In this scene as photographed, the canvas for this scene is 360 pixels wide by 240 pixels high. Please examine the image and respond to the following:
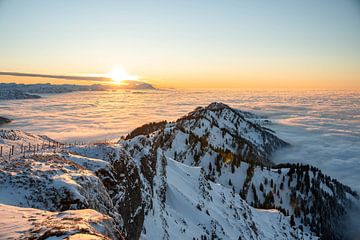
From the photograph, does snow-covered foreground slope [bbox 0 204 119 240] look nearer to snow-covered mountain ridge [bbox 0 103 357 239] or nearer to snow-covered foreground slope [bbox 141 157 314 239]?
snow-covered mountain ridge [bbox 0 103 357 239]

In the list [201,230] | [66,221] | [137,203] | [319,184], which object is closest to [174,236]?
[201,230]

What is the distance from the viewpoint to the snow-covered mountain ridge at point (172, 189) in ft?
49.7

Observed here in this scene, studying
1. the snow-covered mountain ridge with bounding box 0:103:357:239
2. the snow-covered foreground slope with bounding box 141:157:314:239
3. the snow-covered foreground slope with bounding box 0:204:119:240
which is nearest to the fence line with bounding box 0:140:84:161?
the snow-covered mountain ridge with bounding box 0:103:357:239

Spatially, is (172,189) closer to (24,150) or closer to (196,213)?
(196,213)

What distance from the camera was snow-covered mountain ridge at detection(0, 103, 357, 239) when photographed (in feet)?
49.7

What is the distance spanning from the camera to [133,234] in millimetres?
23859

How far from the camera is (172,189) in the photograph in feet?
178

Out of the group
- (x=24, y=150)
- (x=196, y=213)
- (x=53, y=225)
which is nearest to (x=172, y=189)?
(x=196, y=213)

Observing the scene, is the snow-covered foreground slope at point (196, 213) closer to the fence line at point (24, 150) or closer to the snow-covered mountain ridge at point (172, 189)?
the snow-covered mountain ridge at point (172, 189)

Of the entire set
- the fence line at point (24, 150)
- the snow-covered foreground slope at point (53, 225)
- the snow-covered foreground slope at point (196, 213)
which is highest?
the snow-covered foreground slope at point (53, 225)

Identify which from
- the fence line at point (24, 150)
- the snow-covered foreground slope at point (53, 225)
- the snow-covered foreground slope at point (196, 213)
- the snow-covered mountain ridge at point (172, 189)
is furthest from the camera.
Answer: the snow-covered foreground slope at point (196, 213)

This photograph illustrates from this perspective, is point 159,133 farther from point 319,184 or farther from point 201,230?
point 319,184

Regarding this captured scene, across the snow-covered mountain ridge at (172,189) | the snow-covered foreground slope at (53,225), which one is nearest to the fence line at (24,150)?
the snow-covered mountain ridge at (172,189)

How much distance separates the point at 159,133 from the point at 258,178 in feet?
194
